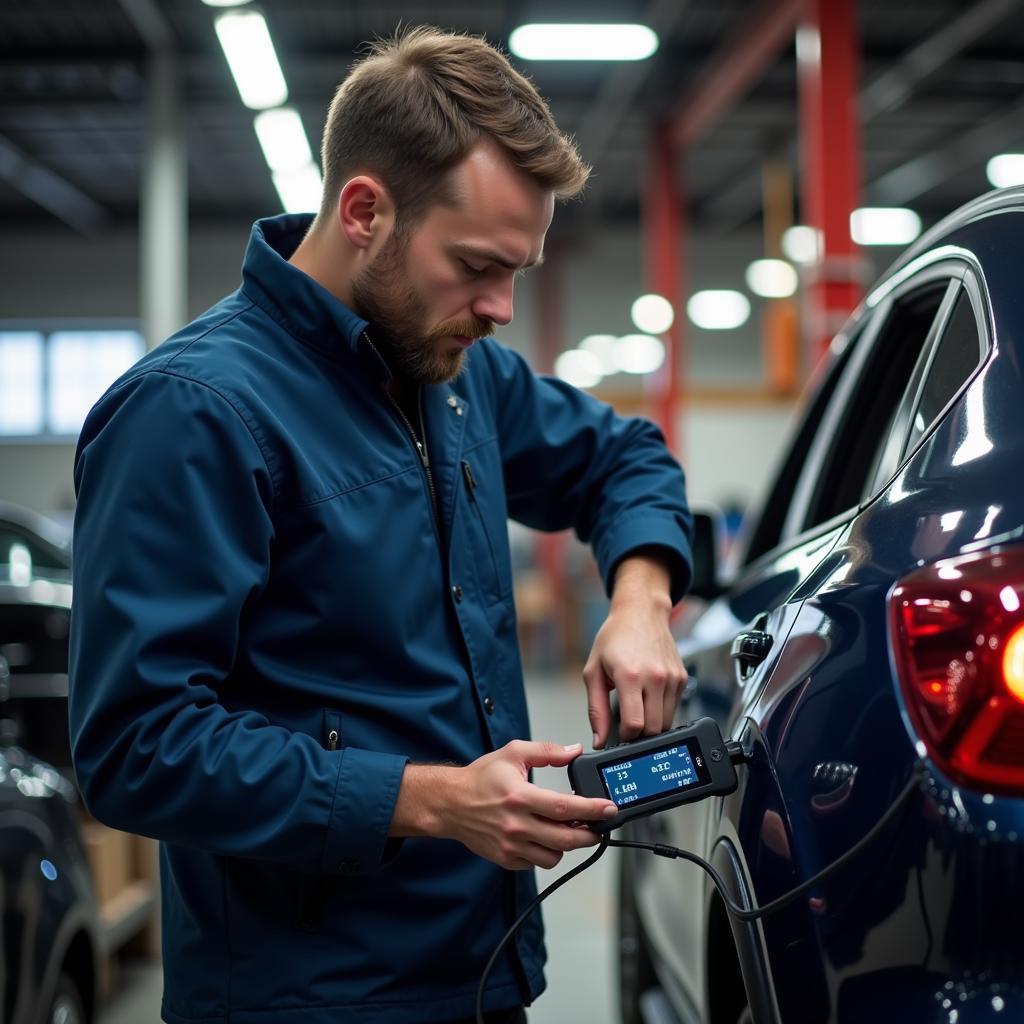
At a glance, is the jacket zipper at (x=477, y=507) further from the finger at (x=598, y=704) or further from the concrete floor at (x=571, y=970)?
the concrete floor at (x=571, y=970)

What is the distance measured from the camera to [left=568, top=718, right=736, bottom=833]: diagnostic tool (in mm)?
1395

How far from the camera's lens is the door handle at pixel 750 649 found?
1.55 m

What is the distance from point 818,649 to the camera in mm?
1311

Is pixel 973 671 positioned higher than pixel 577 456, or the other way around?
pixel 577 456

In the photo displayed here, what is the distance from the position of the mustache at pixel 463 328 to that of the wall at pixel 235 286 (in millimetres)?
15111

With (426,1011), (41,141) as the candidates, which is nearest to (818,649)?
(426,1011)

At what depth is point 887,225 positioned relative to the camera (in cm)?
1675

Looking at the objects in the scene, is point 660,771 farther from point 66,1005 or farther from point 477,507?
point 66,1005

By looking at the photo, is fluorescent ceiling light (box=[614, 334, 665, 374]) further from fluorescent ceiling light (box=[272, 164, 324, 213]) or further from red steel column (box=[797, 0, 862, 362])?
red steel column (box=[797, 0, 862, 362])

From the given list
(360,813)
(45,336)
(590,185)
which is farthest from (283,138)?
(360,813)

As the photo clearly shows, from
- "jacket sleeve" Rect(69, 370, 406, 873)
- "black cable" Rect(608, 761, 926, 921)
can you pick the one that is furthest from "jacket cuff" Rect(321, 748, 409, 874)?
"black cable" Rect(608, 761, 926, 921)

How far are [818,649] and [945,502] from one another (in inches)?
8.5

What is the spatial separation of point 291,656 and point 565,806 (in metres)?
0.39

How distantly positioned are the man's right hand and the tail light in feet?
1.23
